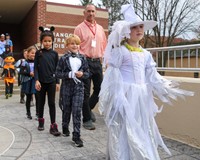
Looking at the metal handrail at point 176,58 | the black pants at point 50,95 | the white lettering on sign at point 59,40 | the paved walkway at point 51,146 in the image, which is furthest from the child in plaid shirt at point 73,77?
the white lettering on sign at point 59,40

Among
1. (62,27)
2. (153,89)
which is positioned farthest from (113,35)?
(62,27)

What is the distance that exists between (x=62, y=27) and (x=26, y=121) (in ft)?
48.7

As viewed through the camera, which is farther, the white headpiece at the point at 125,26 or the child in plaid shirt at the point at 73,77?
the child in plaid shirt at the point at 73,77

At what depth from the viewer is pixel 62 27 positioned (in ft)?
66.2

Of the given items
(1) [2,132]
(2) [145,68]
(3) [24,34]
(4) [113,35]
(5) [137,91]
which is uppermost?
(3) [24,34]

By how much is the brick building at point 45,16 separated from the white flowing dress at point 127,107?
15.2 metres

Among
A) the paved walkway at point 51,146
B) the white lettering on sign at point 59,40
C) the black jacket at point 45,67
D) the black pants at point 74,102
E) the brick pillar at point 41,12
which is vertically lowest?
the paved walkway at point 51,146

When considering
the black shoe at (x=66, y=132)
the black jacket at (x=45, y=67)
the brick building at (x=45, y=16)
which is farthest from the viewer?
the brick building at (x=45, y=16)

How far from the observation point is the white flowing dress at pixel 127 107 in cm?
313

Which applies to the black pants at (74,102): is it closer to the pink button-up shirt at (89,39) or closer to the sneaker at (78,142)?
the sneaker at (78,142)

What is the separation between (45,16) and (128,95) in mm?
16555

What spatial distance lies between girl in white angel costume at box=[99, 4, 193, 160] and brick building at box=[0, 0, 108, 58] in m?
15.1

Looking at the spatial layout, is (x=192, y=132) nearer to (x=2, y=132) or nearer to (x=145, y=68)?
(x=145, y=68)

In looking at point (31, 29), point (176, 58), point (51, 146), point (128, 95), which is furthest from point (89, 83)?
point (31, 29)
